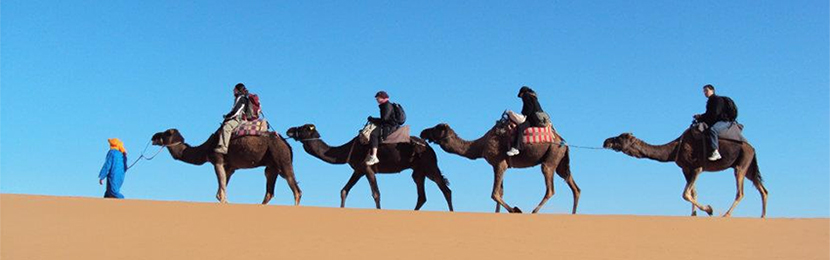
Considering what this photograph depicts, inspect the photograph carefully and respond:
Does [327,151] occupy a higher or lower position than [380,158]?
higher

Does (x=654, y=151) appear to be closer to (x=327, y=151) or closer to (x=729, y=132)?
(x=729, y=132)

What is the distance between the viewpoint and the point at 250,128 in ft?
63.6

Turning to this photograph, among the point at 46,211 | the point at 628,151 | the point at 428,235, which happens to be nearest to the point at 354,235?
the point at 428,235

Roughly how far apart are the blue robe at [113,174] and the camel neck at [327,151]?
3.60m

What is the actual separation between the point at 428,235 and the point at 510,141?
4229 mm

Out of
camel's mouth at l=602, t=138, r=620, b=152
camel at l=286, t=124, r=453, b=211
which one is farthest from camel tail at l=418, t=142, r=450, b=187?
camel's mouth at l=602, t=138, r=620, b=152

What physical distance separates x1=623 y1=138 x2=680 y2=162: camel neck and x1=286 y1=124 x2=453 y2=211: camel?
361 cm

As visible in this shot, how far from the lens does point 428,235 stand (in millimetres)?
14883

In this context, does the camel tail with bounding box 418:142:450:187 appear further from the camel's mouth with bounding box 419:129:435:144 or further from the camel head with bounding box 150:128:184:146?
the camel head with bounding box 150:128:184:146

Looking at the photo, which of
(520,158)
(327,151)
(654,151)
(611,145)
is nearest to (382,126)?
(327,151)

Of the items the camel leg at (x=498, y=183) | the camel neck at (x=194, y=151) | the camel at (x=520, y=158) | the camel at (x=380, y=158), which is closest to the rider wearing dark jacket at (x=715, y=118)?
the camel at (x=520, y=158)

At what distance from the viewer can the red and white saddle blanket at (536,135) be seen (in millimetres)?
18438

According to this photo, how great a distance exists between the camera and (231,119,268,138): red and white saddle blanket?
19.4 metres

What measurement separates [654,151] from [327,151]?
6.34 metres
